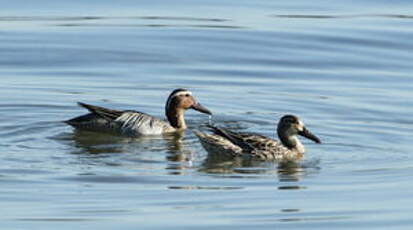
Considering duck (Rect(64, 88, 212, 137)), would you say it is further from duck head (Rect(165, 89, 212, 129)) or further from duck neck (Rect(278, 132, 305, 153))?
duck neck (Rect(278, 132, 305, 153))

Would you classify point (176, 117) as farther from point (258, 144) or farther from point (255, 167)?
point (255, 167)

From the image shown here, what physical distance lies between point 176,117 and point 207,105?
728 millimetres

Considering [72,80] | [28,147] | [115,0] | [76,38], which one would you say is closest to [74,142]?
[28,147]

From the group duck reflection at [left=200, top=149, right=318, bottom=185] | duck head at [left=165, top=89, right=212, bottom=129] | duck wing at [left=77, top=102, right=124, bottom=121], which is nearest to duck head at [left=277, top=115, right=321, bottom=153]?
duck reflection at [left=200, top=149, right=318, bottom=185]

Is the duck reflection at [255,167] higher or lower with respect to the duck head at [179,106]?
lower

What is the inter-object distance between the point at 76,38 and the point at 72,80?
3.63 meters

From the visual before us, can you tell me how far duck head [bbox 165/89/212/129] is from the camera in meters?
20.3

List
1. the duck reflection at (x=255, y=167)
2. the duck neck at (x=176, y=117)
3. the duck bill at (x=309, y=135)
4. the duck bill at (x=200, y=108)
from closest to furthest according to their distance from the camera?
the duck reflection at (x=255, y=167) < the duck bill at (x=309, y=135) < the duck bill at (x=200, y=108) < the duck neck at (x=176, y=117)

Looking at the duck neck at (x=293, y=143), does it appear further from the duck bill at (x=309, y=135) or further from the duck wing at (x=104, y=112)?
the duck wing at (x=104, y=112)

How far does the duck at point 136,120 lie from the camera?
63.2 ft

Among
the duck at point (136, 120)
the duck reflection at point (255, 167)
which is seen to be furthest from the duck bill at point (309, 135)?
the duck at point (136, 120)

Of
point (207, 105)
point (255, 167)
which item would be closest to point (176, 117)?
point (207, 105)

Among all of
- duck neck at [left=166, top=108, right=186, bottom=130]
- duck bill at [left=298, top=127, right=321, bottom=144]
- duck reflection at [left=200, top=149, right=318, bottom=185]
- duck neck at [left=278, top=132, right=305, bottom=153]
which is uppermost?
duck neck at [left=166, top=108, right=186, bottom=130]

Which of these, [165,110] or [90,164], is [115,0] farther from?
[90,164]
